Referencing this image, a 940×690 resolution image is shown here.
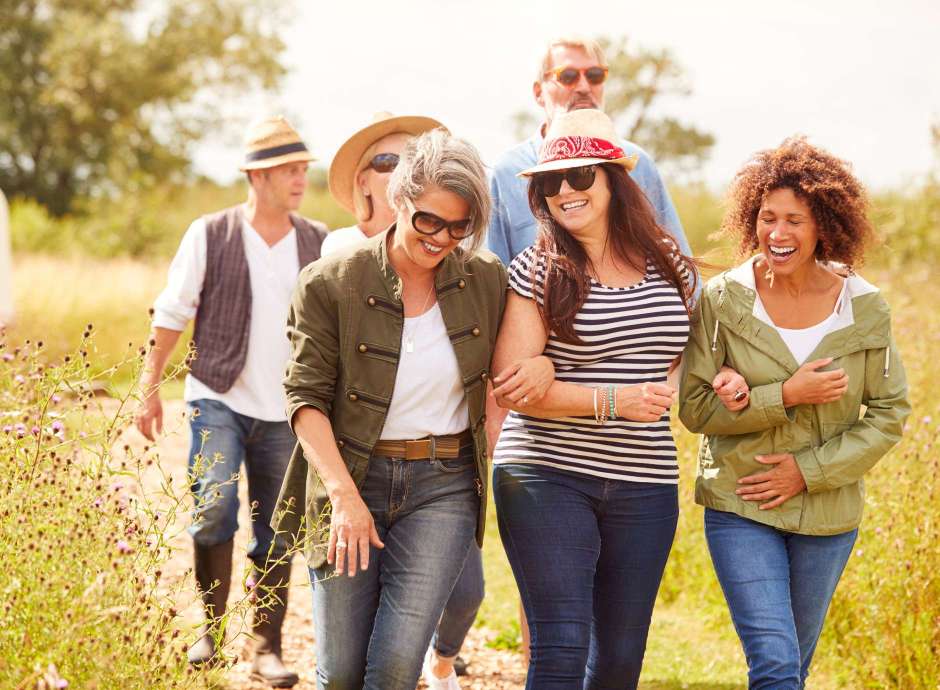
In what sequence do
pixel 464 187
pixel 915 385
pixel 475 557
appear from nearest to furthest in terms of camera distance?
pixel 464 187 → pixel 475 557 → pixel 915 385

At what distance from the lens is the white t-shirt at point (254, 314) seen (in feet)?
16.7

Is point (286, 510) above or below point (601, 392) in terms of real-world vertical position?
below

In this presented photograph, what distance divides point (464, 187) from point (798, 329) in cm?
126

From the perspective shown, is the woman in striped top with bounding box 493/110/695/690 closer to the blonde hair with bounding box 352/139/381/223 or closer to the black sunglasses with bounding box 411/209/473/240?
the black sunglasses with bounding box 411/209/473/240

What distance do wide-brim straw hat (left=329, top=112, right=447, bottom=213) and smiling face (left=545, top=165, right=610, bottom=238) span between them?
2.76 ft

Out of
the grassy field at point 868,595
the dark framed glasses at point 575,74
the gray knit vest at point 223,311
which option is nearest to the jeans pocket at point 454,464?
the grassy field at point 868,595

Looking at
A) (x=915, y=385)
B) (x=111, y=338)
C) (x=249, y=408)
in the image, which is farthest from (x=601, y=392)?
(x=111, y=338)

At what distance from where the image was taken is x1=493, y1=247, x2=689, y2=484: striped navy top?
3.61m

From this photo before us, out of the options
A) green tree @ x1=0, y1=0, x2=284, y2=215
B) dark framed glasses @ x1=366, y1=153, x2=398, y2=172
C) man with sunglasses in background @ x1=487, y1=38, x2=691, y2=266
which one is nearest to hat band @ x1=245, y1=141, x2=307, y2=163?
dark framed glasses @ x1=366, y1=153, x2=398, y2=172

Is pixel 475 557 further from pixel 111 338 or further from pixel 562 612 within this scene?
pixel 111 338

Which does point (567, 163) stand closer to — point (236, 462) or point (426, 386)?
point (426, 386)

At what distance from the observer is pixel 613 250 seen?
3789 millimetres

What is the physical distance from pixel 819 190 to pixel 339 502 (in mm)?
1837

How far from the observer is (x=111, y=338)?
15.3 metres
